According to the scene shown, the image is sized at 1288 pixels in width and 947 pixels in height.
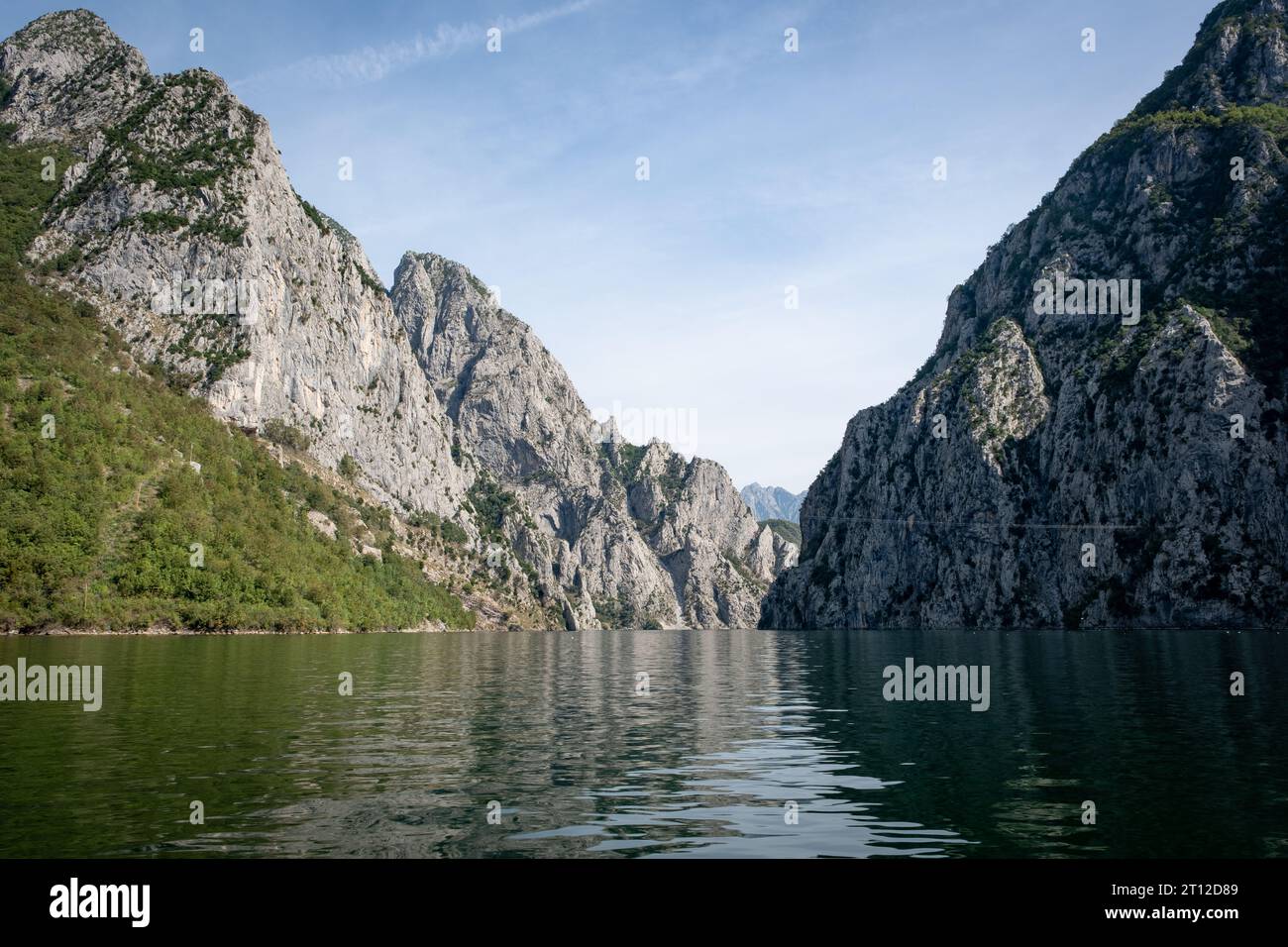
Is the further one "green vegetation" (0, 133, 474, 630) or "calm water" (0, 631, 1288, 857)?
"green vegetation" (0, 133, 474, 630)

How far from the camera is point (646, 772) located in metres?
29.0

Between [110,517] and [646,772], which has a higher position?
[110,517]

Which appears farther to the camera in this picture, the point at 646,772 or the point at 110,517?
the point at 110,517

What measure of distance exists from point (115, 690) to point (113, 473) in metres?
124

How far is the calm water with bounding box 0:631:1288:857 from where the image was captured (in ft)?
65.0

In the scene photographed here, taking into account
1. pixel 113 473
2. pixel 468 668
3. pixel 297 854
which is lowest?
pixel 468 668

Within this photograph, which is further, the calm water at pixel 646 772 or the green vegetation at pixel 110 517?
the green vegetation at pixel 110 517

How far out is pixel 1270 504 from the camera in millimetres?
176375

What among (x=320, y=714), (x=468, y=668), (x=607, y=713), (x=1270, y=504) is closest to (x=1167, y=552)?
(x=1270, y=504)

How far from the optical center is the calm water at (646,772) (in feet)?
65.0
